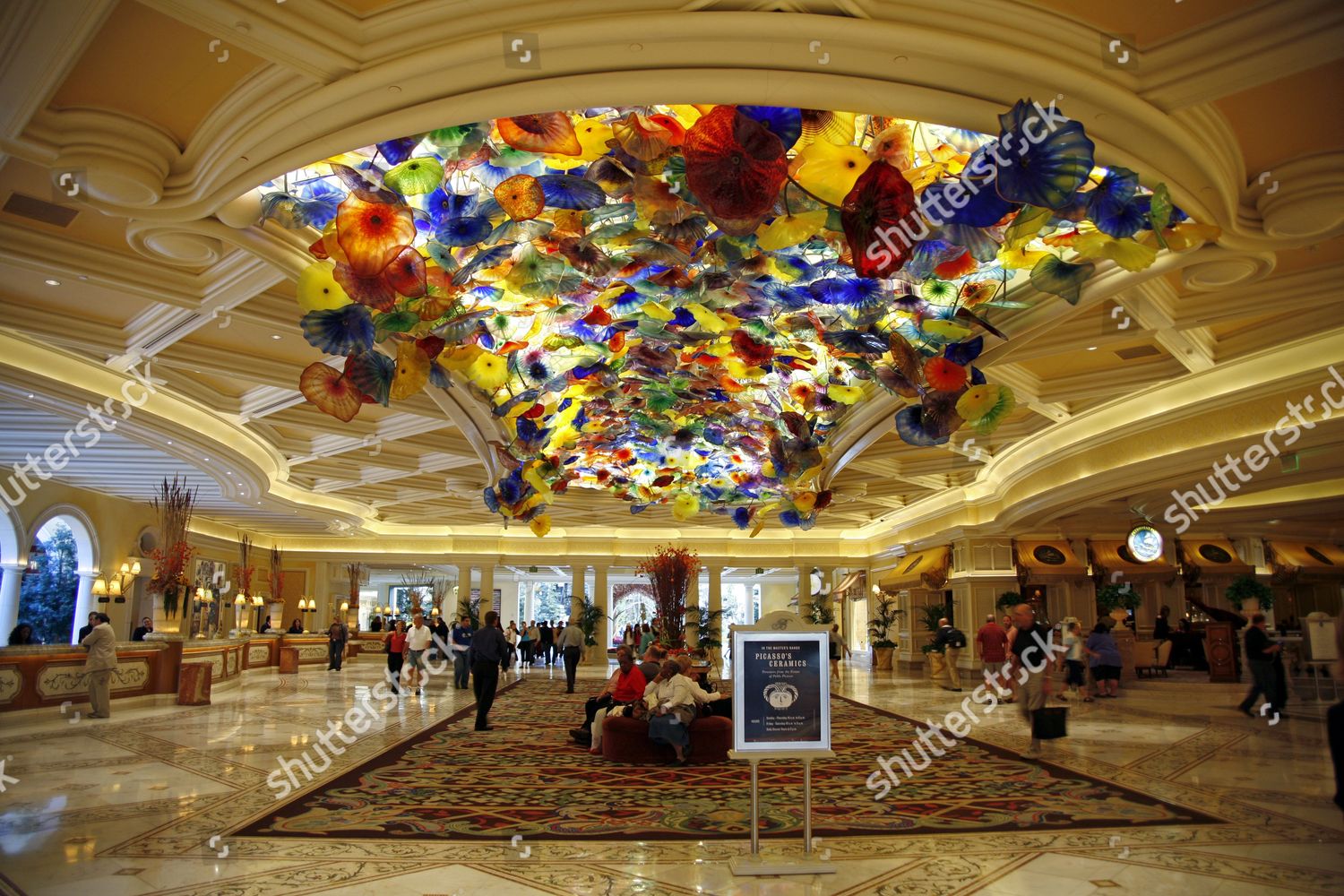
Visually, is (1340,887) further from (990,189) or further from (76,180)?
(76,180)

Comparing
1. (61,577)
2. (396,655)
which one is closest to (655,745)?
(396,655)

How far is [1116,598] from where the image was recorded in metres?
17.8

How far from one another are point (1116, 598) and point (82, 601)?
1999cm

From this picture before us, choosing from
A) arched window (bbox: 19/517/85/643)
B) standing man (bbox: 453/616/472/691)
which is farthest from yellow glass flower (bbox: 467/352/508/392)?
arched window (bbox: 19/517/85/643)

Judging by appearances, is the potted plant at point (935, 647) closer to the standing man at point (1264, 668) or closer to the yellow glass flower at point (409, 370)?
the standing man at point (1264, 668)

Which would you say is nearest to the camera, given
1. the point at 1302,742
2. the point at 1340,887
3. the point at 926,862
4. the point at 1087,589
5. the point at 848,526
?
the point at 1340,887

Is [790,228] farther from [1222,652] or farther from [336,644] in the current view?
[336,644]

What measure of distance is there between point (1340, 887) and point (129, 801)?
7.02 meters

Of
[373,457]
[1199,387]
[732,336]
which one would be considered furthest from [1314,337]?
[373,457]

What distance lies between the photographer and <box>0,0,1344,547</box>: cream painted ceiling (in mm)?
3986

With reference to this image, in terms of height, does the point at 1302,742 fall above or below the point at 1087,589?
below

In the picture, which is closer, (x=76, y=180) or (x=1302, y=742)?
(x=76, y=180)

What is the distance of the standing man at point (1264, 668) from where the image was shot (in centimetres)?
1065

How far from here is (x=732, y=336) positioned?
9273 millimetres
